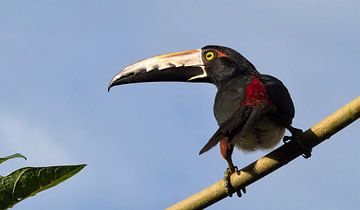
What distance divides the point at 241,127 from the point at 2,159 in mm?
2814

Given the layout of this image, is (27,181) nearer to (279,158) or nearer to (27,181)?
Answer: (27,181)

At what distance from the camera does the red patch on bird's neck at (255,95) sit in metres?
4.89

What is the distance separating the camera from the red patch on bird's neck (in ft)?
16.0

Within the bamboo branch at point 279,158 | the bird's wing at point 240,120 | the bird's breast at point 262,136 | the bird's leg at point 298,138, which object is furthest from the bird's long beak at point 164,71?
the bamboo branch at point 279,158

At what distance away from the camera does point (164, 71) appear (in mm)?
7145

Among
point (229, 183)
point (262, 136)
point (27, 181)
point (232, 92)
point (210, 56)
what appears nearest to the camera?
point (27, 181)

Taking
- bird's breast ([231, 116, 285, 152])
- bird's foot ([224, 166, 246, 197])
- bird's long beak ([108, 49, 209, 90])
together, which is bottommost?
bird's foot ([224, 166, 246, 197])

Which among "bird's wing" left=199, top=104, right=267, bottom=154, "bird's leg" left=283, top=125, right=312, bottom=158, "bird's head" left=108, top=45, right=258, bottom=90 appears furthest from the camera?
"bird's head" left=108, top=45, right=258, bottom=90

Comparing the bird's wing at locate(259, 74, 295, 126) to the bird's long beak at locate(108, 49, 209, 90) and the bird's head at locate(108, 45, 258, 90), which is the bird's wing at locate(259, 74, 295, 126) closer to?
the bird's head at locate(108, 45, 258, 90)

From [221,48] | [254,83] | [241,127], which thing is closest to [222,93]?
[254,83]

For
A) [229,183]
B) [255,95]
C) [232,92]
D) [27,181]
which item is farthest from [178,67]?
[27,181]

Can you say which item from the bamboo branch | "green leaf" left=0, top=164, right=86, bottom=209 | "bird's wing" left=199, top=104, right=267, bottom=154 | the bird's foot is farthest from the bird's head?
"green leaf" left=0, top=164, right=86, bottom=209

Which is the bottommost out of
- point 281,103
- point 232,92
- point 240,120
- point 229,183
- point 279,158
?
point 229,183

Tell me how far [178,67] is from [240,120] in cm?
256
